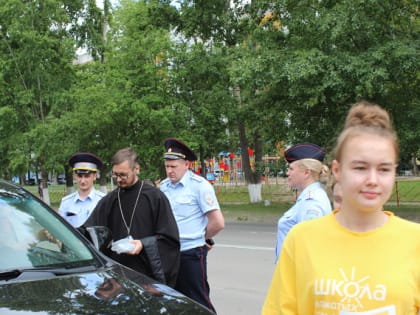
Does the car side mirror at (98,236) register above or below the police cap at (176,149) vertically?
below

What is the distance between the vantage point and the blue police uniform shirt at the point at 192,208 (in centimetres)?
472

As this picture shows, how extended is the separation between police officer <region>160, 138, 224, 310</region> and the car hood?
1609 mm

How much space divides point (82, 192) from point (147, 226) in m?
1.34

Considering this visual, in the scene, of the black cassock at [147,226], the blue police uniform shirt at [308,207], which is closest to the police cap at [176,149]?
the black cassock at [147,226]

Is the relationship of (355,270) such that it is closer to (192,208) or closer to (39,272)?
(39,272)

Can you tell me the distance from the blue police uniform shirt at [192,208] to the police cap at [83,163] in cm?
97

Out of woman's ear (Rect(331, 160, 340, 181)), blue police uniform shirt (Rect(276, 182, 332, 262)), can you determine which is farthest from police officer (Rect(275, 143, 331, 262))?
woman's ear (Rect(331, 160, 340, 181))

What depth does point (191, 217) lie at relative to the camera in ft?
15.6

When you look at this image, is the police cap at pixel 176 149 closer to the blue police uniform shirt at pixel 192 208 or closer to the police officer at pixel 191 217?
the police officer at pixel 191 217

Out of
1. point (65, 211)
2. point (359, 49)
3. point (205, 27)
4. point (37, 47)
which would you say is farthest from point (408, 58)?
point (37, 47)

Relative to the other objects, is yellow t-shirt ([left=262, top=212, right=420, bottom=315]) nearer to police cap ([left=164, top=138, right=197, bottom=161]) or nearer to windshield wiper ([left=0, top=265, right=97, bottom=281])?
windshield wiper ([left=0, top=265, right=97, bottom=281])

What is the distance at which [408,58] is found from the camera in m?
13.2

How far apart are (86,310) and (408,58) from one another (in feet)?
40.6

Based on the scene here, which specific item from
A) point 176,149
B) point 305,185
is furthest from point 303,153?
point 176,149
